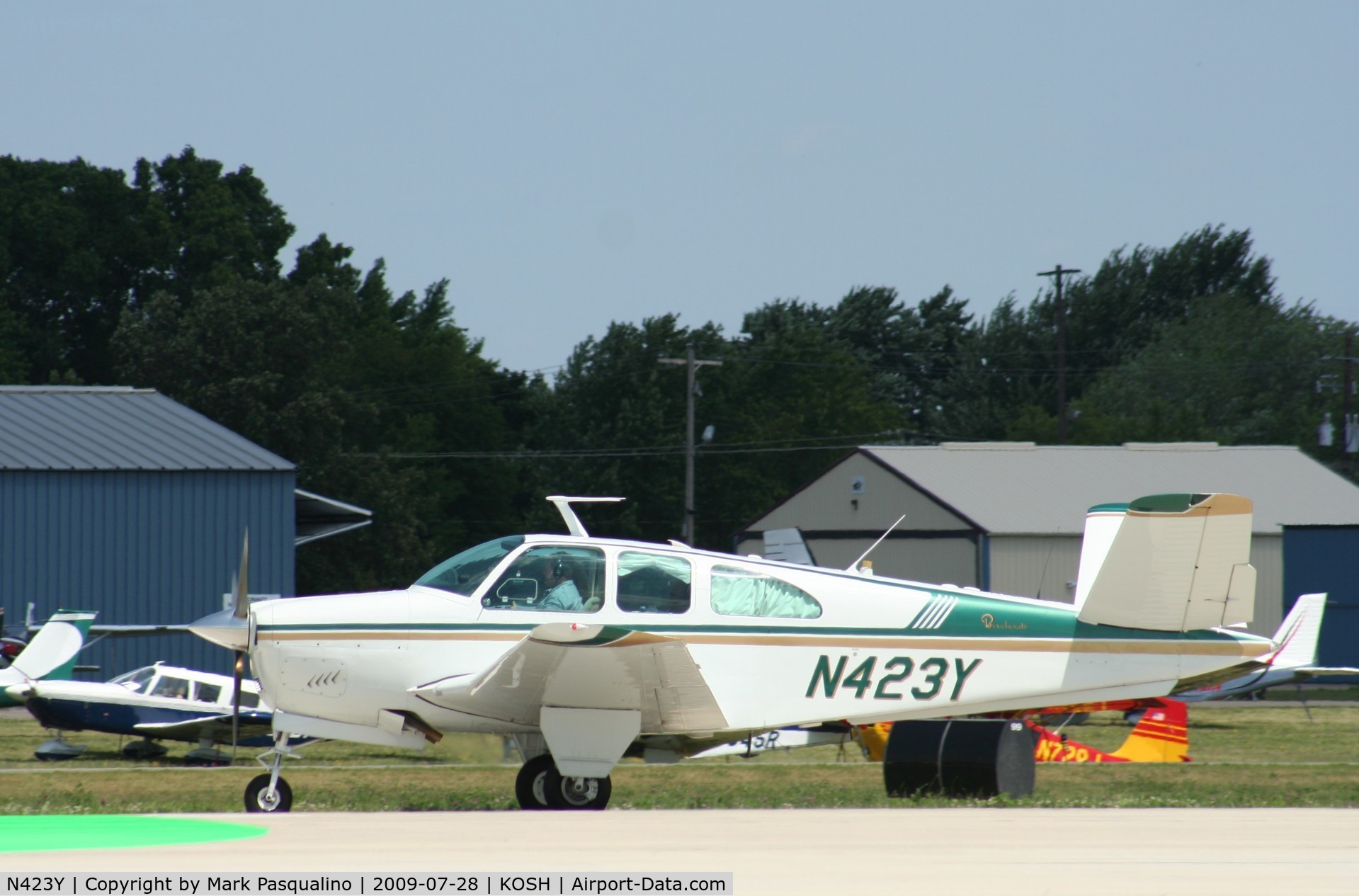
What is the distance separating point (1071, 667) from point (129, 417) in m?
24.0

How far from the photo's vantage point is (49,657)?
18.0 meters

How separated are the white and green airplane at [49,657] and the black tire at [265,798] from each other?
9702 millimetres

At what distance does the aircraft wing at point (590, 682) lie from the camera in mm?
8688

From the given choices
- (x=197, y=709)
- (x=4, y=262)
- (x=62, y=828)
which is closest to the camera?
(x=62, y=828)

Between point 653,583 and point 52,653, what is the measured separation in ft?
36.8

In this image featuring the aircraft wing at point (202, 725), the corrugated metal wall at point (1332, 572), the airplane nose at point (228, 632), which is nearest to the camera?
the airplane nose at point (228, 632)

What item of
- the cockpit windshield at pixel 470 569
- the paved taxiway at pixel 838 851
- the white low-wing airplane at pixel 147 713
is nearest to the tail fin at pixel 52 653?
the white low-wing airplane at pixel 147 713

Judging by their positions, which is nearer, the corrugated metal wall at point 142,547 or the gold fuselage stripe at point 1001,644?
the gold fuselage stripe at point 1001,644

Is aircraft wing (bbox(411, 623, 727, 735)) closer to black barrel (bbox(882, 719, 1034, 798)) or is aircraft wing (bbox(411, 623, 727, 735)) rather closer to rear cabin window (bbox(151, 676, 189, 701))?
black barrel (bbox(882, 719, 1034, 798))

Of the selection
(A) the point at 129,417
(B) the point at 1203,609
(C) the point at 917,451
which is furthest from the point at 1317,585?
(A) the point at 129,417

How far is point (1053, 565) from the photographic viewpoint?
113ft

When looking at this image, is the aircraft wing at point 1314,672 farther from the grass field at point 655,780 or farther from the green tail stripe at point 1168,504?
the green tail stripe at point 1168,504

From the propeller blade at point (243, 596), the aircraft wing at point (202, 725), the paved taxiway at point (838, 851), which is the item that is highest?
the propeller blade at point (243, 596)

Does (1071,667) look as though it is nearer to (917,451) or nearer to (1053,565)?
(1053,565)
